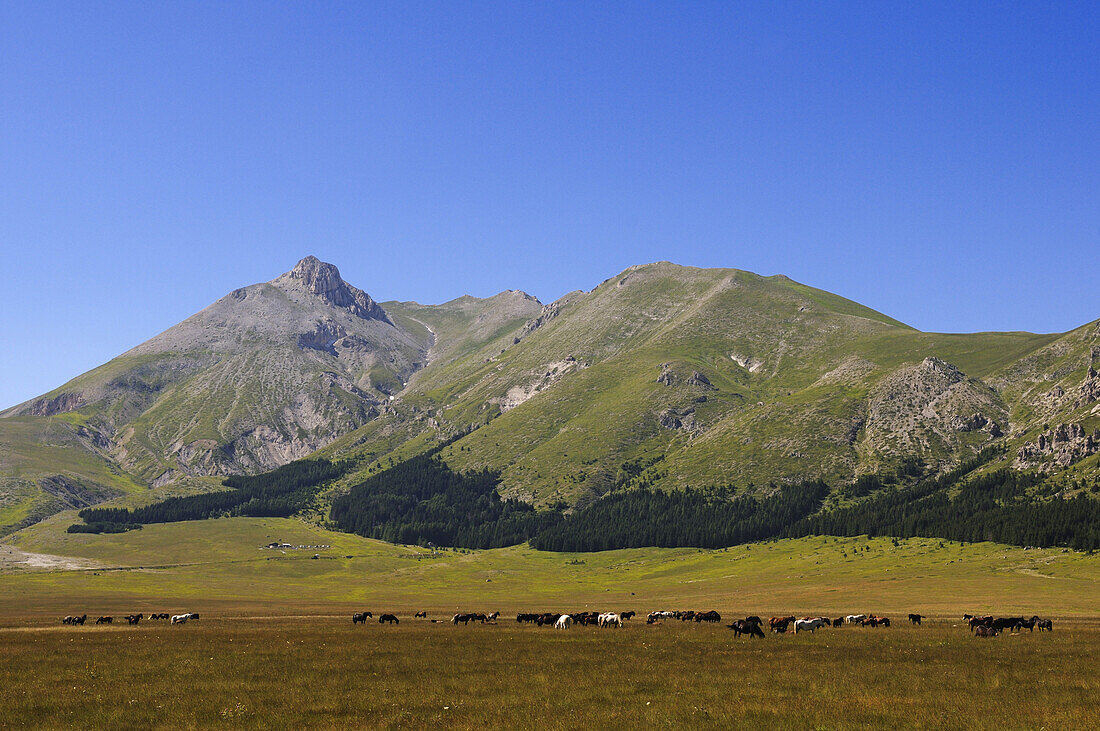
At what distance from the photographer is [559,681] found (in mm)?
41156

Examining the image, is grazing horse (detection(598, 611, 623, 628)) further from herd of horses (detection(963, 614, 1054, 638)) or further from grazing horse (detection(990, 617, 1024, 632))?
grazing horse (detection(990, 617, 1024, 632))

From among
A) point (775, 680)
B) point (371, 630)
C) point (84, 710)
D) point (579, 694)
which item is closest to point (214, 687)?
point (84, 710)

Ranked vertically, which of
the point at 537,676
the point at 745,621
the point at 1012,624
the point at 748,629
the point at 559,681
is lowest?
the point at 1012,624

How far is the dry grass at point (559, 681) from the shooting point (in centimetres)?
3209

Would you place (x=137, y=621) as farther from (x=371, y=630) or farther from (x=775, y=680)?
(x=775, y=680)

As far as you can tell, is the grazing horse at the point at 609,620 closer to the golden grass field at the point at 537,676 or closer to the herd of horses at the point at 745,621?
the herd of horses at the point at 745,621

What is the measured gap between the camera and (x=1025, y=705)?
110 feet

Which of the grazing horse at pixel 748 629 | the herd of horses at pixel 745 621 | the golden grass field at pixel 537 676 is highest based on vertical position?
the golden grass field at pixel 537 676

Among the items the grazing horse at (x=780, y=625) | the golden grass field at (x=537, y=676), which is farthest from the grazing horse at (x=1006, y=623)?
the grazing horse at (x=780, y=625)

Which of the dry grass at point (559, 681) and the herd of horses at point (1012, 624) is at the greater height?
the dry grass at point (559, 681)

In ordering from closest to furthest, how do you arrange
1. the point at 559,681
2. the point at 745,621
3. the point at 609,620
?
the point at 559,681 < the point at 745,621 < the point at 609,620

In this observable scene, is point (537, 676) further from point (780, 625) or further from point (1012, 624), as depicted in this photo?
point (1012, 624)

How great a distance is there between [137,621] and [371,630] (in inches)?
1480

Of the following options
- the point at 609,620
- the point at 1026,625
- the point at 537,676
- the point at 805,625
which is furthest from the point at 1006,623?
the point at 537,676
